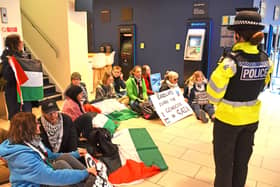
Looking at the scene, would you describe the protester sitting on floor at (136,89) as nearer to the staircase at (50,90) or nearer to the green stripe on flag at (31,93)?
the staircase at (50,90)

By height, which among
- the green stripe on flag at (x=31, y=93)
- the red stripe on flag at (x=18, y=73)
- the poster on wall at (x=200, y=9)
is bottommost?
the green stripe on flag at (x=31, y=93)

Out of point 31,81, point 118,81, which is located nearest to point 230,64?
point 31,81

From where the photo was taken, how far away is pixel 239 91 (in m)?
1.83

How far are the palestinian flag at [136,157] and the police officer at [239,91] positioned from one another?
909mm

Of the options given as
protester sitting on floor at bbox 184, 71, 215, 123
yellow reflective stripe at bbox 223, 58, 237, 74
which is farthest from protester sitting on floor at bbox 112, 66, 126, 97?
yellow reflective stripe at bbox 223, 58, 237, 74

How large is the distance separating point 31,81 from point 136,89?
2208 mm

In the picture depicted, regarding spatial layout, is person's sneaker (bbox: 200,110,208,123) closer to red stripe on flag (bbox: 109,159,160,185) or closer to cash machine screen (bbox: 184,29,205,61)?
red stripe on flag (bbox: 109,159,160,185)

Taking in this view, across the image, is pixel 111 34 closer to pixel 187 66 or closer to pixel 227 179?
pixel 187 66

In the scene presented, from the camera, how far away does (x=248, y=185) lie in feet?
8.32

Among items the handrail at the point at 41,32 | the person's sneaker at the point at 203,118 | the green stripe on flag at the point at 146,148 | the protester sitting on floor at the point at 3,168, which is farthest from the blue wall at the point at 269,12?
the protester sitting on floor at the point at 3,168

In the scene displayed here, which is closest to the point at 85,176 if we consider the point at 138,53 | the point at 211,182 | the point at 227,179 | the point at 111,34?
the point at 227,179

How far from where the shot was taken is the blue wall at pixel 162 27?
6.52 m

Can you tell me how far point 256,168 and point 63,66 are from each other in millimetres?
4434

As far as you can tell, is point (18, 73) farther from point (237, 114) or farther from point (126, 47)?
point (126, 47)
